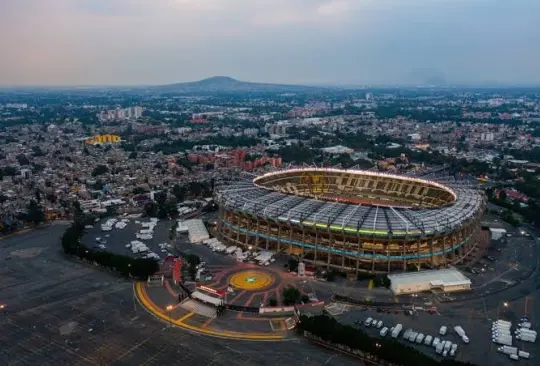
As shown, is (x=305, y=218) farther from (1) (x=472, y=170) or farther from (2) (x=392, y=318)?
(1) (x=472, y=170)

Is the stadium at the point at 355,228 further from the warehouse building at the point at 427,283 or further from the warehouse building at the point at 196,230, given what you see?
the warehouse building at the point at 427,283

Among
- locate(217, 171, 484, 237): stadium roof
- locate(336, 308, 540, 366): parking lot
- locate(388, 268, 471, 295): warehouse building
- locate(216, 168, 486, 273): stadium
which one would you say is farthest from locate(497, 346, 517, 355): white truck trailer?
locate(217, 171, 484, 237): stadium roof

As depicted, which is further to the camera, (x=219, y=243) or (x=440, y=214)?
(x=219, y=243)

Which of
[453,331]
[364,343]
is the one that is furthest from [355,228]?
[364,343]

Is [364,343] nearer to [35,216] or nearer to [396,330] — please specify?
[396,330]

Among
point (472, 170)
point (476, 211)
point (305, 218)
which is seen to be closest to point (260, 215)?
point (305, 218)

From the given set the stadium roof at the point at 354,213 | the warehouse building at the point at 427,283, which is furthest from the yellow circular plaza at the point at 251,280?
the warehouse building at the point at 427,283
